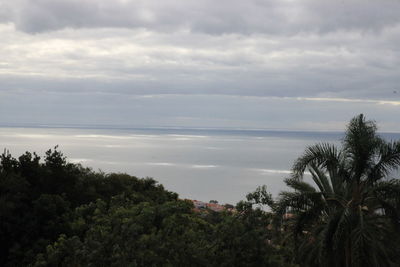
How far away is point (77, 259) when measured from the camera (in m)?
10.2

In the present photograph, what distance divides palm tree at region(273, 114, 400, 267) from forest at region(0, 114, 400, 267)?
3 cm

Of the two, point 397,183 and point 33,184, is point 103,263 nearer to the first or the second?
point 397,183

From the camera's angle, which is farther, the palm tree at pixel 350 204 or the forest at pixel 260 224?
the palm tree at pixel 350 204

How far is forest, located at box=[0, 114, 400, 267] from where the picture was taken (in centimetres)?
998

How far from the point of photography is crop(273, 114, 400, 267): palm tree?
13305 millimetres

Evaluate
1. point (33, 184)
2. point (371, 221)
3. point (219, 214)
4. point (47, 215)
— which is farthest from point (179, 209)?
point (33, 184)

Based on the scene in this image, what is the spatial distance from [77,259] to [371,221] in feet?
25.8

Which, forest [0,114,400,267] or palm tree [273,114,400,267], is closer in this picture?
forest [0,114,400,267]

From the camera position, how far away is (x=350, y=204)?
14.0m

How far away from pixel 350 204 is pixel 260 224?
430cm

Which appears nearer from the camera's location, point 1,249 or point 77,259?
point 77,259

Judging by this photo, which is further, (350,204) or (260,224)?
(350,204)

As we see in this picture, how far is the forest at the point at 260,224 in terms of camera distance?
998 cm

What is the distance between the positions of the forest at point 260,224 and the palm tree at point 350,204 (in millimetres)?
27
